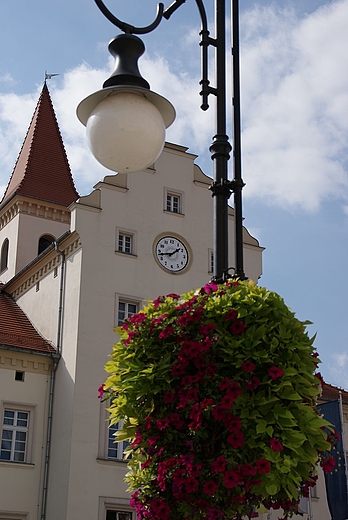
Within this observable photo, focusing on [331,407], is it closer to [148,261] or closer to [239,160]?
[148,261]

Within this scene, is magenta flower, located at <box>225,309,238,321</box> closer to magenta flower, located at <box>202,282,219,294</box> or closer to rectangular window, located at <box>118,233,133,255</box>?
magenta flower, located at <box>202,282,219,294</box>

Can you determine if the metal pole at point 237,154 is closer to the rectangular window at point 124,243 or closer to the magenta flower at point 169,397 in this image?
the magenta flower at point 169,397

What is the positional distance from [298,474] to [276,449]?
240 mm

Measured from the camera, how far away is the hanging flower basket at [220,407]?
5023 mm

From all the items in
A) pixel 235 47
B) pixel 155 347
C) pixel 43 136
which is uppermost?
pixel 43 136

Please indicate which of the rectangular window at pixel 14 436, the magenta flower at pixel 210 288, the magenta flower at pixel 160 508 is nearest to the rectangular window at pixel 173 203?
the rectangular window at pixel 14 436

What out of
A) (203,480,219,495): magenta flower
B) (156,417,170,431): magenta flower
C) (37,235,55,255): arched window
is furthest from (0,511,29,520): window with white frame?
(203,480,219,495): magenta flower

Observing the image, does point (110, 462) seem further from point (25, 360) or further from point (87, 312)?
point (87, 312)

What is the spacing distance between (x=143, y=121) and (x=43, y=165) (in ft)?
103

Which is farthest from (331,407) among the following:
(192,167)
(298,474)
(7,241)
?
(298,474)

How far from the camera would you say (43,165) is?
1442 inches

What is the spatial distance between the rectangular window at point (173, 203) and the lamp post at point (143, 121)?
72.4 ft

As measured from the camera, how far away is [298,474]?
5.04m

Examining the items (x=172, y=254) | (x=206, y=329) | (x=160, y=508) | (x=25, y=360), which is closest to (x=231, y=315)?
(x=206, y=329)
